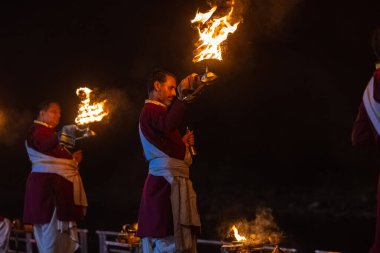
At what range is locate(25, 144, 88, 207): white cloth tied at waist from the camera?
4891mm

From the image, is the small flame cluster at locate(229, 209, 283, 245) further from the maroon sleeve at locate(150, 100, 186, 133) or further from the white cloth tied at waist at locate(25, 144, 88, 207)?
the white cloth tied at waist at locate(25, 144, 88, 207)

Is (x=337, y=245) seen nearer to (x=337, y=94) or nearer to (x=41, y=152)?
(x=337, y=94)

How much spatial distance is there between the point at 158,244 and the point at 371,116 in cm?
173

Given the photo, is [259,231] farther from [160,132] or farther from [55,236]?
[55,236]

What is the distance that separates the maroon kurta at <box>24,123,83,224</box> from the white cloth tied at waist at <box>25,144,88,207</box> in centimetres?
3

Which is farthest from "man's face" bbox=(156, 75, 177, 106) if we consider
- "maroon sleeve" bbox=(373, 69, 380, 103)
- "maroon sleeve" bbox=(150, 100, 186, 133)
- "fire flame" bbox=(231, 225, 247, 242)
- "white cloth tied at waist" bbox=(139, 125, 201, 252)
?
"maroon sleeve" bbox=(373, 69, 380, 103)

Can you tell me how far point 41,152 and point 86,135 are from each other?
477 mm

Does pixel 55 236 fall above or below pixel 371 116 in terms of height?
below

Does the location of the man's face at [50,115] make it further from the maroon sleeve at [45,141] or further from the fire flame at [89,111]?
the fire flame at [89,111]

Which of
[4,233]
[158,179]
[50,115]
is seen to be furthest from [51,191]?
[4,233]

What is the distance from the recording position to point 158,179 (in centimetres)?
370

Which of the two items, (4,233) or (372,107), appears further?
(4,233)

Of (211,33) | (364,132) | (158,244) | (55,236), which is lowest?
(158,244)

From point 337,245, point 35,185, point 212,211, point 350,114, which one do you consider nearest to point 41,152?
point 35,185
